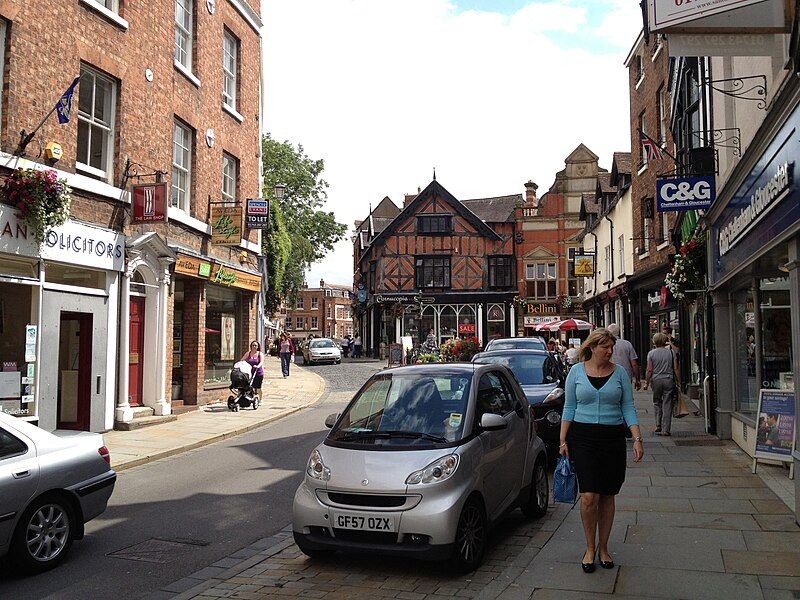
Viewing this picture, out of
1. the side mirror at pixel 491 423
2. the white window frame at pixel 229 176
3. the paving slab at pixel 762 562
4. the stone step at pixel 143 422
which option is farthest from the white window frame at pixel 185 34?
the paving slab at pixel 762 562

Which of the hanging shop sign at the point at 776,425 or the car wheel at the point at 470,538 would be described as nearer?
the car wheel at the point at 470,538

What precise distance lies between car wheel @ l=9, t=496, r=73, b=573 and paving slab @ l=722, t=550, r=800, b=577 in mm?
5285

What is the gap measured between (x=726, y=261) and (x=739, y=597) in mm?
6683

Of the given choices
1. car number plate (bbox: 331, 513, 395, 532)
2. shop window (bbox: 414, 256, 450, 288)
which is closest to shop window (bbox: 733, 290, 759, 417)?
car number plate (bbox: 331, 513, 395, 532)

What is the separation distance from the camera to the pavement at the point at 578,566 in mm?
4758

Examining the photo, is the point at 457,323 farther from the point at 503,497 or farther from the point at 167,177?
the point at 503,497

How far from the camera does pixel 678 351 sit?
18.2 meters

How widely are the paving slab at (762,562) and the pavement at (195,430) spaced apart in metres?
8.10

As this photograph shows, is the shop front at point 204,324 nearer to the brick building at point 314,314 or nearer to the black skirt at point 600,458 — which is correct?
the black skirt at point 600,458

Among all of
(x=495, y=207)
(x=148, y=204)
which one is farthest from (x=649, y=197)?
(x=495, y=207)

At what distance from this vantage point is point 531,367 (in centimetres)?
1115

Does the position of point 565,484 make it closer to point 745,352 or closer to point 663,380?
point 745,352

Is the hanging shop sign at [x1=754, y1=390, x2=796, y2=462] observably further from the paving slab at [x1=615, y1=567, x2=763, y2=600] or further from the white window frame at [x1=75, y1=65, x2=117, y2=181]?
the white window frame at [x1=75, y1=65, x2=117, y2=181]

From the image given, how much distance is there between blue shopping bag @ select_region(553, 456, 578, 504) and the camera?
5.34m
